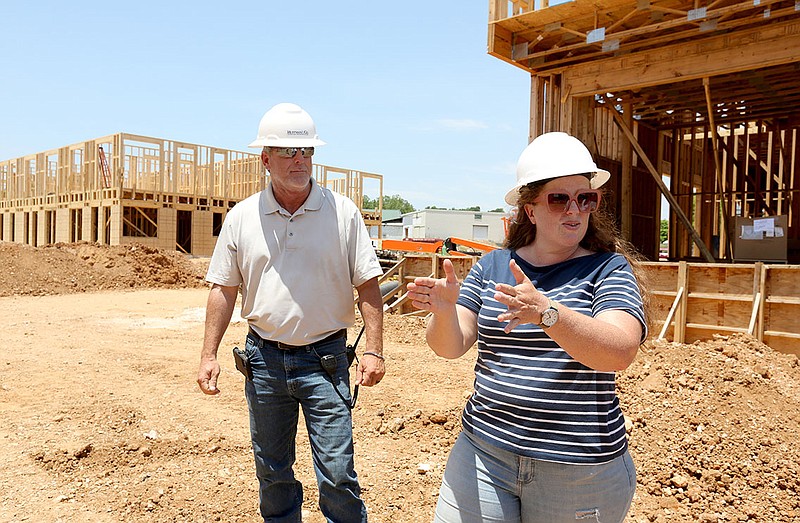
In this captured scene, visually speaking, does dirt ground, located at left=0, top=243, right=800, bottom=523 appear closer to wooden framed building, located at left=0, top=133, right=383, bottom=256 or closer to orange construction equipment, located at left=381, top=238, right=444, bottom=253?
orange construction equipment, located at left=381, top=238, right=444, bottom=253

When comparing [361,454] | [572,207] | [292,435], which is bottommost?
[361,454]

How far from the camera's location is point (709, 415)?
17.6ft

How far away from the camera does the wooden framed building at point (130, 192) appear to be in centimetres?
2514

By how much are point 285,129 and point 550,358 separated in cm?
193

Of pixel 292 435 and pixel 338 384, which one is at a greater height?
pixel 338 384

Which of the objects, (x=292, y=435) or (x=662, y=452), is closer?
(x=292, y=435)

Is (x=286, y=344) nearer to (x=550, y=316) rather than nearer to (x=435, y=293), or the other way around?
(x=435, y=293)

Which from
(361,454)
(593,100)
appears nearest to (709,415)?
(361,454)

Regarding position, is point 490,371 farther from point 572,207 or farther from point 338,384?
point 338,384

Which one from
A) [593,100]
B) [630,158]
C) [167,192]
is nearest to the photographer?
[593,100]

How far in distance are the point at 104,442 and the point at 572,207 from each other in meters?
4.82

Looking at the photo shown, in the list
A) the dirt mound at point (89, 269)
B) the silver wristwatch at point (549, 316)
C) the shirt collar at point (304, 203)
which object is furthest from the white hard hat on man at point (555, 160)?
the dirt mound at point (89, 269)

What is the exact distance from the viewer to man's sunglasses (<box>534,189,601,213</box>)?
6.79 ft

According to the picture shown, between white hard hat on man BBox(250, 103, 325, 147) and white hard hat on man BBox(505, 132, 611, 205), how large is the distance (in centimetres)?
145
